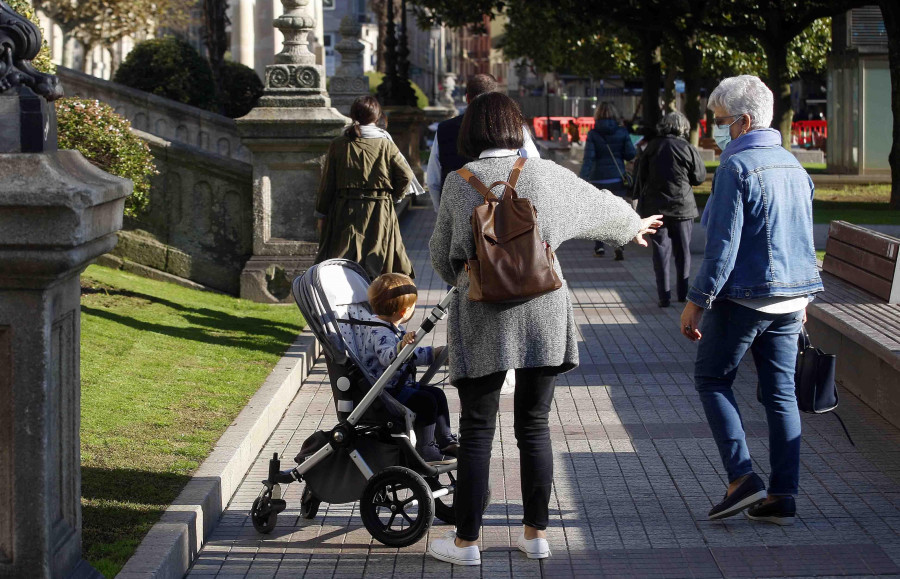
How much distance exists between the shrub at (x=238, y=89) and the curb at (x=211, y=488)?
16.6m

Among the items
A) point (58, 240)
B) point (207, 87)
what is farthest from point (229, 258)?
point (207, 87)

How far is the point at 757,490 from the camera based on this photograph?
5492 millimetres

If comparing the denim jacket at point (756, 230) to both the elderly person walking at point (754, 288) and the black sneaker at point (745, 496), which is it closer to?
the elderly person walking at point (754, 288)

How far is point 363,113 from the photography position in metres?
8.62

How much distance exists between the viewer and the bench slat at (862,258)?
8773 mm

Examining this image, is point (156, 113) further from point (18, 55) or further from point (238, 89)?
point (18, 55)

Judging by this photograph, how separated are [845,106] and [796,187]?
85.9 ft

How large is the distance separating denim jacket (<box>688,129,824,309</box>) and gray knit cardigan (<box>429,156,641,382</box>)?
572mm

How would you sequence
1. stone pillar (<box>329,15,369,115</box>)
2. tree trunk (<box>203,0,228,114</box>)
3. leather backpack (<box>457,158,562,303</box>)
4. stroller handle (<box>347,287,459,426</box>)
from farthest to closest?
1. tree trunk (<box>203,0,228,114</box>)
2. stone pillar (<box>329,15,369,115</box>)
3. stroller handle (<box>347,287,459,426</box>)
4. leather backpack (<box>457,158,562,303</box>)

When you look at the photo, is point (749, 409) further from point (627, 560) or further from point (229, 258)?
point (229, 258)

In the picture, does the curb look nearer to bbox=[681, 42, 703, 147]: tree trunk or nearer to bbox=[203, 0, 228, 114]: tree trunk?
bbox=[203, 0, 228, 114]: tree trunk

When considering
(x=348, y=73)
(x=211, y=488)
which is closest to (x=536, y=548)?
(x=211, y=488)

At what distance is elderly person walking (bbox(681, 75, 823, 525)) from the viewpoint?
534cm

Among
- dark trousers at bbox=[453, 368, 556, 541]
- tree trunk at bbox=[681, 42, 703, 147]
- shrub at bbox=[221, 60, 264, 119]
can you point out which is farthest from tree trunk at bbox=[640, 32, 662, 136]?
dark trousers at bbox=[453, 368, 556, 541]
